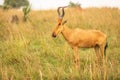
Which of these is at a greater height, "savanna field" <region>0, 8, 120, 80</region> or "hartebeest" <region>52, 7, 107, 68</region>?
"hartebeest" <region>52, 7, 107, 68</region>

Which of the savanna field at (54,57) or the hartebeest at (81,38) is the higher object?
the hartebeest at (81,38)

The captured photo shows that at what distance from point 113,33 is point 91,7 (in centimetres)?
752

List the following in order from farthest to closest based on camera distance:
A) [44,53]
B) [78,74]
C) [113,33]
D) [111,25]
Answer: [111,25]
[113,33]
[44,53]
[78,74]

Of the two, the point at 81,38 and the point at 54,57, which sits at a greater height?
the point at 81,38

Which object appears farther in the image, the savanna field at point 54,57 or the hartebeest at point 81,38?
the hartebeest at point 81,38

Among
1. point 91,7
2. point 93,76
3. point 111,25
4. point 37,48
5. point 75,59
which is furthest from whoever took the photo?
point 91,7

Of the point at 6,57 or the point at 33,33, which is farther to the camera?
the point at 33,33

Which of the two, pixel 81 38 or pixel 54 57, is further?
pixel 54 57

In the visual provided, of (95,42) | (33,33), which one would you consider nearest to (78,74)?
(95,42)

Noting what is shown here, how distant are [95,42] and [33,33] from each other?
337cm

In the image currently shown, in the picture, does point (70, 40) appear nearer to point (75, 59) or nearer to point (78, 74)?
point (75, 59)

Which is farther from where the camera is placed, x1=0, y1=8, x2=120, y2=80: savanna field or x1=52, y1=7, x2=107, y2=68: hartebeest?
x1=52, y1=7, x2=107, y2=68: hartebeest

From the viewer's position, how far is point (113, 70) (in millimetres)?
4602

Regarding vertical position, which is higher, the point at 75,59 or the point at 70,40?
the point at 70,40
